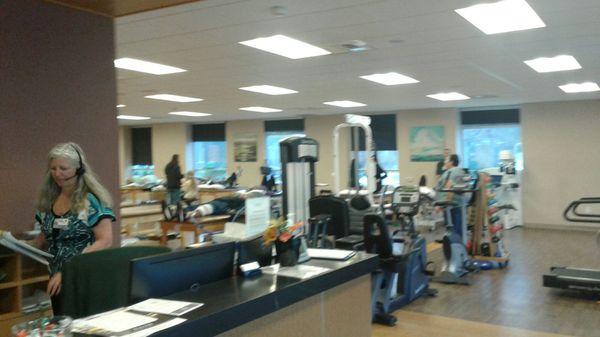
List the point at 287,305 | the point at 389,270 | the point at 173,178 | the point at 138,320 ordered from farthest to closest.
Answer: the point at 173,178 → the point at 389,270 → the point at 287,305 → the point at 138,320

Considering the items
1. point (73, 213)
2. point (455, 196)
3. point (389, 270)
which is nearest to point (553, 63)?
point (455, 196)

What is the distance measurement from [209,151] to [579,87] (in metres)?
10.2

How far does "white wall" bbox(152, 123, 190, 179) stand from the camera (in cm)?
1552

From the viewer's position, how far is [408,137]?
1241 centimetres

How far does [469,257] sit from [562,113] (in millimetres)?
5329

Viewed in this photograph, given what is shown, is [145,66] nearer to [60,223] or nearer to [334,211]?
[334,211]

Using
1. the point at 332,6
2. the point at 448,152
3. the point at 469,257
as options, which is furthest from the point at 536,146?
the point at 332,6

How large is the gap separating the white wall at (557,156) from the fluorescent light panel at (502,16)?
22.1ft

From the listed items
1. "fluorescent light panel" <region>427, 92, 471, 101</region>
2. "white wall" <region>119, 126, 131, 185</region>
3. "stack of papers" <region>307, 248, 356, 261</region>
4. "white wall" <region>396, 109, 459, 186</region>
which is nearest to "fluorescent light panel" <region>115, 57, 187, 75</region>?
"stack of papers" <region>307, 248, 356, 261</region>

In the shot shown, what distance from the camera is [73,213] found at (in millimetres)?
2654

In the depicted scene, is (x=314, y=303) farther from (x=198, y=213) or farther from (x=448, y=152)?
(x=448, y=152)

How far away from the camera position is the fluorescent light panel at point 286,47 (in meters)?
5.04

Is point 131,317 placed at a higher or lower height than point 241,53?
lower

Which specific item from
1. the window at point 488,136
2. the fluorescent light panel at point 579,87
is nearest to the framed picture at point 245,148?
the window at point 488,136
